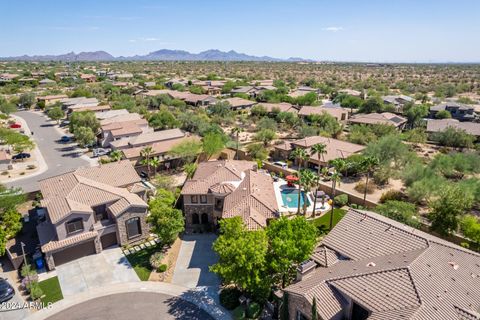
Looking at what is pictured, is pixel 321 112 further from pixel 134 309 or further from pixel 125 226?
pixel 134 309

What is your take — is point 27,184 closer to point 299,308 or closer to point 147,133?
point 147,133

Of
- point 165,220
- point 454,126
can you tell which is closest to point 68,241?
point 165,220

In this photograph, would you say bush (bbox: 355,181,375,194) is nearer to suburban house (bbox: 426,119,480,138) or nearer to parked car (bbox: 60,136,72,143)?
suburban house (bbox: 426,119,480,138)

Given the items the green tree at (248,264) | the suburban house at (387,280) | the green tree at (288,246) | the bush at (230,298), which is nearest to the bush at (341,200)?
the suburban house at (387,280)

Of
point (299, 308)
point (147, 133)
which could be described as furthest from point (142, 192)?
point (147, 133)

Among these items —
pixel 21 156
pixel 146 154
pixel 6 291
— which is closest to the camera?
pixel 6 291

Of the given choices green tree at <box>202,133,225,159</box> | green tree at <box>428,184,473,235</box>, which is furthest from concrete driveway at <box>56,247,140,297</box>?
green tree at <box>428,184,473,235</box>

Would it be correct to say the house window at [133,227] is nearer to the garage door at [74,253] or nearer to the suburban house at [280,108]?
the garage door at [74,253]
